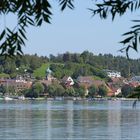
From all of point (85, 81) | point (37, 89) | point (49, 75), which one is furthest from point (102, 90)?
point (37, 89)

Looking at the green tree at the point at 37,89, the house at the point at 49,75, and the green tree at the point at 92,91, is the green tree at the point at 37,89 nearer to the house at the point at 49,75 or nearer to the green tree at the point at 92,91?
the house at the point at 49,75

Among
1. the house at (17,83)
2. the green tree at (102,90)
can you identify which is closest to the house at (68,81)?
the green tree at (102,90)

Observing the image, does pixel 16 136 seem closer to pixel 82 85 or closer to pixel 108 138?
pixel 108 138

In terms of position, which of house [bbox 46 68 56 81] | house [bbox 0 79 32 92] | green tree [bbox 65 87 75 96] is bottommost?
green tree [bbox 65 87 75 96]

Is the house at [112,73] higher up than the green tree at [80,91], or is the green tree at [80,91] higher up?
the house at [112,73]

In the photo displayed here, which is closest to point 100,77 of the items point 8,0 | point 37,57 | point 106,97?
point 106,97

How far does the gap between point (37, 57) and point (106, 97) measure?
72.9ft

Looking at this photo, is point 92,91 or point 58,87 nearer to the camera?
point 58,87

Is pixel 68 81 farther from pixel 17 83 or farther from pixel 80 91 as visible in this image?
pixel 17 83

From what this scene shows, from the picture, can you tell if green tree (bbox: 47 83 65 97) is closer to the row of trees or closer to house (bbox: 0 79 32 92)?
the row of trees

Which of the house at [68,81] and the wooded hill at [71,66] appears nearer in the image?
the house at [68,81]

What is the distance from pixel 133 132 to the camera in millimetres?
35500

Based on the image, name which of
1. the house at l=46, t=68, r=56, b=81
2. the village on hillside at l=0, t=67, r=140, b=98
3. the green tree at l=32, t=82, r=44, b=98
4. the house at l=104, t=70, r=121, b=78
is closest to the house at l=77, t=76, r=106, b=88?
the village on hillside at l=0, t=67, r=140, b=98

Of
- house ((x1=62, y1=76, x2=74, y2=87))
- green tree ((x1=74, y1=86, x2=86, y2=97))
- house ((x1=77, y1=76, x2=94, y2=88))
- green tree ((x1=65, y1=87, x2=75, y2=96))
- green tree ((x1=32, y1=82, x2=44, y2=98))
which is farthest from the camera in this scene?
green tree ((x1=65, y1=87, x2=75, y2=96))
